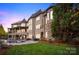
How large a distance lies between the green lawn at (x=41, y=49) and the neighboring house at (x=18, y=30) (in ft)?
0.34

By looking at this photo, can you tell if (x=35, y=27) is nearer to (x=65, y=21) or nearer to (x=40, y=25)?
(x=40, y=25)

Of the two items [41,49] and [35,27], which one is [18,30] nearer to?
[35,27]

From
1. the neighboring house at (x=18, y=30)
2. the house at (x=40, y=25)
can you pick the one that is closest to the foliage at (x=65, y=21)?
the house at (x=40, y=25)

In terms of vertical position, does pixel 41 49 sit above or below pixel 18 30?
below

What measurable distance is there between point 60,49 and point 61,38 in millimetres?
110

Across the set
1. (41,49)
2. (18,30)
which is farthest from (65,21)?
(18,30)

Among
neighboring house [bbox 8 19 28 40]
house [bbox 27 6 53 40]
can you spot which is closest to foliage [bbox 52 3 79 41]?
house [bbox 27 6 53 40]

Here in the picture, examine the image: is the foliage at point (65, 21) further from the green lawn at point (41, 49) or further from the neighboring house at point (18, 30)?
the neighboring house at point (18, 30)

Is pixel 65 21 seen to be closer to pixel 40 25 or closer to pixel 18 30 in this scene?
pixel 40 25

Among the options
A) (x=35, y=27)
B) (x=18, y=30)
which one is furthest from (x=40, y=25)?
(x=18, y=30)

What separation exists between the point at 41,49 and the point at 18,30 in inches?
11.8

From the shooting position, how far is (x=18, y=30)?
152 inches

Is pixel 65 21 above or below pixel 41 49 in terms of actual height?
above

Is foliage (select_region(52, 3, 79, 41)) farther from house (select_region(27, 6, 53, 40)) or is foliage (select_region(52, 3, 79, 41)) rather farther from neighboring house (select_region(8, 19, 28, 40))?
neighboring house (select_region(8, 19, 28, 40))
